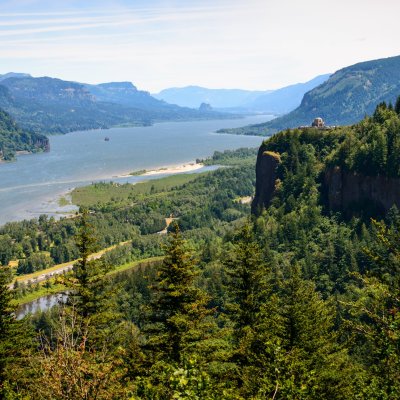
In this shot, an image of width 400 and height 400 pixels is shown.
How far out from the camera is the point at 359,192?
88875 millimetres

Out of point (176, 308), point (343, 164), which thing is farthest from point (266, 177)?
point (176, 308)

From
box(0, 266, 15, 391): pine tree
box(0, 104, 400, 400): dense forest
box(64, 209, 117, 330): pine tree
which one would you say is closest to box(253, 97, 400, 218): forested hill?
box(0, 104, 400, 400): dense forest

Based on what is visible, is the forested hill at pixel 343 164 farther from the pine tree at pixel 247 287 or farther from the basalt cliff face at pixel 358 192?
the pine tree at pixel 247 287

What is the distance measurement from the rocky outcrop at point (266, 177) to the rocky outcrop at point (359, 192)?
15533 millimetres

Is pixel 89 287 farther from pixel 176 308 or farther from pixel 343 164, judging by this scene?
pixel 343 164

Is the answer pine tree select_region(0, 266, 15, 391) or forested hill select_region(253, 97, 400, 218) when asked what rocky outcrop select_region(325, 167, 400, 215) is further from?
pine tree select_region(0, 266, 15, 391)

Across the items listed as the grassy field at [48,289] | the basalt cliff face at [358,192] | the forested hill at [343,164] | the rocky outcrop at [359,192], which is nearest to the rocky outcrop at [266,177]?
the forested hill at [343,164]

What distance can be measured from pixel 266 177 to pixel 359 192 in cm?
2831

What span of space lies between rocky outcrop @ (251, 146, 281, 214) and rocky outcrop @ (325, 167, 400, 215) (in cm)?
1553

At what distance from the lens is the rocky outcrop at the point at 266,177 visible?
110856 mm

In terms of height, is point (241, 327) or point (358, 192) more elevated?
point (241, 327)

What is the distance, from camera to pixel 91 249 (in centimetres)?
3309

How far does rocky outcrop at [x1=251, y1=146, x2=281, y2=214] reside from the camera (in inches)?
4364

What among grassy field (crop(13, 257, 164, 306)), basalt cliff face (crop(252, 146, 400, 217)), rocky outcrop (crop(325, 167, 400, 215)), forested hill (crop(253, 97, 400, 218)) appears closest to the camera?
rocky outcrop (crop(325, 167, 400, 215))
